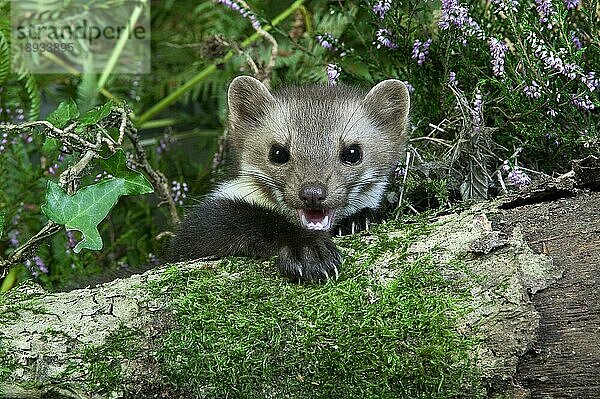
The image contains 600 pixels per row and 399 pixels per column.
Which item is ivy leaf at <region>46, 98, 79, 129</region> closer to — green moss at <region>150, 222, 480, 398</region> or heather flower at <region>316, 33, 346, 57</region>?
green moss at <region>150, 222, 480, 398</region>

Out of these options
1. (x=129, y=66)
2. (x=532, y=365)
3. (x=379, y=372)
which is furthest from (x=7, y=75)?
(x=532, y=365)

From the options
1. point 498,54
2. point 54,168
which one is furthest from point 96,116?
point 498,54

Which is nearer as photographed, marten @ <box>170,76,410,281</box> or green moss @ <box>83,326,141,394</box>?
green moss @ <box>83,326,141,394</box>

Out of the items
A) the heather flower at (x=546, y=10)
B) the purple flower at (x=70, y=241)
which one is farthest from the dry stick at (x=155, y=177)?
the heather flower at (x=546, y=10)

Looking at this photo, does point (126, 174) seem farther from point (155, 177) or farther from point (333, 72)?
point (333, 72)

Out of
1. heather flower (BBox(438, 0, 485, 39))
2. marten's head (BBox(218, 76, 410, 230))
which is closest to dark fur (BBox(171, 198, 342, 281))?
marten's head (BBox(218, 76, 410, 230))

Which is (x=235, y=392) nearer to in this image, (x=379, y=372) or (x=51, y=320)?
(x=379, y=372)
